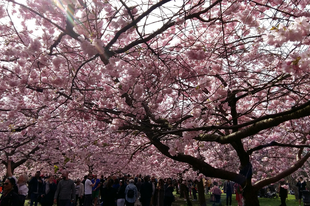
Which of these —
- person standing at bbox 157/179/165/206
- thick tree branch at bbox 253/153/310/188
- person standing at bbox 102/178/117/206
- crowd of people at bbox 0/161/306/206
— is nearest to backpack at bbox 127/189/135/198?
crowd of people at bbox 0/161/306/206

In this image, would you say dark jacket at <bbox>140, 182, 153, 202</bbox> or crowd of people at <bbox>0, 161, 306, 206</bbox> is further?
dark jacket at <bbox>140, 182, 153, 202</bbox>

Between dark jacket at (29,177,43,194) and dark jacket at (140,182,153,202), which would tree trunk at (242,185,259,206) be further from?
dark jacket at (29,177,43,194)

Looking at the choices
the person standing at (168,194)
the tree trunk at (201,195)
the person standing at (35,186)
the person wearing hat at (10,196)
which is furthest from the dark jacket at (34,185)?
the tree trunk at (201,195)

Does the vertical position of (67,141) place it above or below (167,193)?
above

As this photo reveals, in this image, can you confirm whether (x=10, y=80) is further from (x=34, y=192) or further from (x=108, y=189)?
(x=34, y=192)

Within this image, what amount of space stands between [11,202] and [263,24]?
4.99 m

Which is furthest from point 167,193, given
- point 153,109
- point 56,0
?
point 56,0

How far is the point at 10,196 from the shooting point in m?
4.62

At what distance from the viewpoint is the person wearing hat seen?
15.0 ft

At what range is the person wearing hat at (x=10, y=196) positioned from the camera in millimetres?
4574

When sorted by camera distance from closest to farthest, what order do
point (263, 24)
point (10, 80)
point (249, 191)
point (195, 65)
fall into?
1. point (263, 24)
2. point (10, 80)
3. point (195, 65)
4. point (249, 191)

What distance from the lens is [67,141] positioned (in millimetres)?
13758

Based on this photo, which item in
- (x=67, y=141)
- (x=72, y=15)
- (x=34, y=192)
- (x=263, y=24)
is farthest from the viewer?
(x=67, y=141)

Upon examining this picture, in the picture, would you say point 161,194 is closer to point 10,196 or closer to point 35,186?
point 35,186
